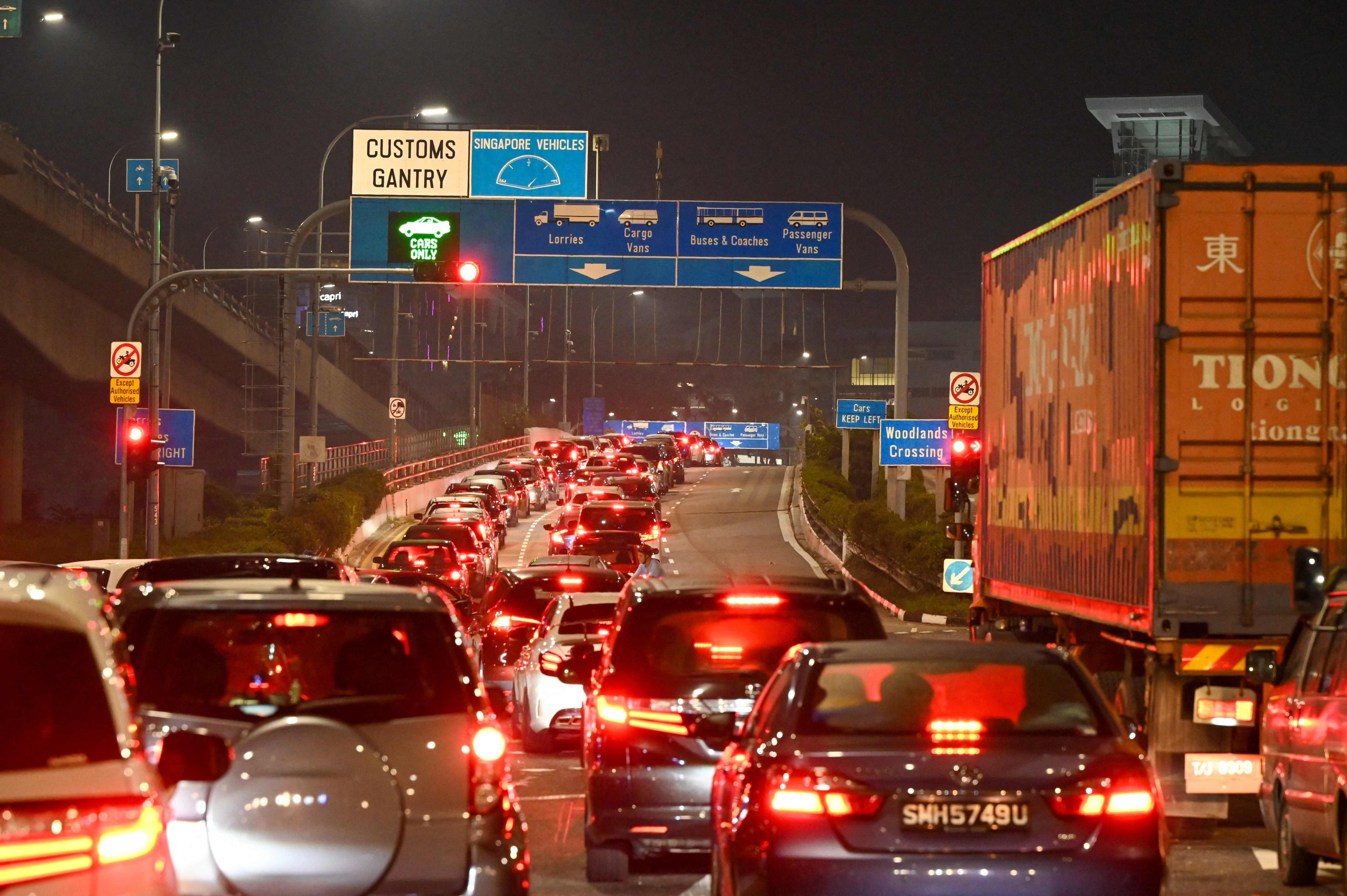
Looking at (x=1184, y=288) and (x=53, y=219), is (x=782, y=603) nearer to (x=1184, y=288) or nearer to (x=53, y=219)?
(x=1184, y=288)

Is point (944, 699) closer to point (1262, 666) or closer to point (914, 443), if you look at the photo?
point (1262, 666)

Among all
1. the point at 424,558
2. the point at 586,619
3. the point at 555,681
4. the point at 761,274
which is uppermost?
the point at 761,274

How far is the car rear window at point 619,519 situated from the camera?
3534 centimetres

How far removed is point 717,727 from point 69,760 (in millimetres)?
3810

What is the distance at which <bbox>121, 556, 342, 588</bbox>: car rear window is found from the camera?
1288cm

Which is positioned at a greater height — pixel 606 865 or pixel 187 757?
pixel 187 757

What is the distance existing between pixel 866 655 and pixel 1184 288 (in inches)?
188

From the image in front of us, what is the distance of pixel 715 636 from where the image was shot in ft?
32.4

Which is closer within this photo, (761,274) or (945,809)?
(945,809)

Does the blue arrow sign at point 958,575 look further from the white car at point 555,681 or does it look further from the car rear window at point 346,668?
the car rear window at point 346,668

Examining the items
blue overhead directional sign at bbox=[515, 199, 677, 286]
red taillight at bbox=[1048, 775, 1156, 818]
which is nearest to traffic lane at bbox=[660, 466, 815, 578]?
blue overhead directional sign at bbox=[515, 199, 677, 286]

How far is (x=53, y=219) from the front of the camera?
40.5 metres

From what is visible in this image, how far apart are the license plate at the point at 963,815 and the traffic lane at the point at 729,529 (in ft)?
81.8

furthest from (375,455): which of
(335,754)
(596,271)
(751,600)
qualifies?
(335,754)
